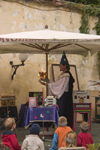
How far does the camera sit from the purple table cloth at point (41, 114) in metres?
6.02

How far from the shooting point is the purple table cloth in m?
6.02

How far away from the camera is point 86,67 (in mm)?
9773

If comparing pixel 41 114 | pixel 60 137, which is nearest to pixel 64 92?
pixel 41 114

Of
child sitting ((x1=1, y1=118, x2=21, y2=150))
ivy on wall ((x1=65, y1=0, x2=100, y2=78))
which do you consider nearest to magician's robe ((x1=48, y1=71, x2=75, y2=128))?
child sitting ((x1=1, y1=118, x2=21, y2=150))

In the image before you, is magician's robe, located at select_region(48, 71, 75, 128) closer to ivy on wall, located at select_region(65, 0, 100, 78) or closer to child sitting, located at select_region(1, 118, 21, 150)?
child sitting, located at select_region(1, 118, 21, 150)

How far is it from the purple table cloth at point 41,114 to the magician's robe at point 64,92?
67 cm

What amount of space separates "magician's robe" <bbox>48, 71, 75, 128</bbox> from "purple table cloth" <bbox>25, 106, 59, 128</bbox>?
2.20 ft

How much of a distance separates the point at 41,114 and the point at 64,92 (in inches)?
38.9

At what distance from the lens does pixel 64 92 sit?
22.1 ft

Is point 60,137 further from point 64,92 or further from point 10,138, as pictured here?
point 64,92

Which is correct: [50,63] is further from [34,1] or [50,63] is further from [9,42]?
[9,42]

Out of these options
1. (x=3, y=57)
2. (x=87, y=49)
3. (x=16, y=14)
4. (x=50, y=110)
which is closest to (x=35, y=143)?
(x=50, y=110)

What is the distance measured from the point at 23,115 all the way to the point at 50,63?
2.09 metres

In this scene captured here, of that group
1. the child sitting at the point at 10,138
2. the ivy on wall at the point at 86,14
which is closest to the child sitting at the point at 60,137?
the child sitting at the point at 10,138
